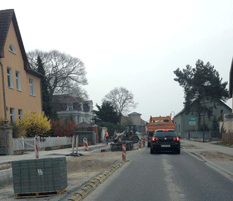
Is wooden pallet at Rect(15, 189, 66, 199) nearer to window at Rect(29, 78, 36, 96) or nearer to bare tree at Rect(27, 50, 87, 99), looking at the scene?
window at Rect(29, 78, 36, 96)

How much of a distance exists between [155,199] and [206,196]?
46.9 inches

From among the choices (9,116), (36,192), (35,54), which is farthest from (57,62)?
(36,192)

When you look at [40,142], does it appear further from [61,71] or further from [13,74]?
[61,71]

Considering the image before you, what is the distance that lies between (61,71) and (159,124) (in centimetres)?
2511

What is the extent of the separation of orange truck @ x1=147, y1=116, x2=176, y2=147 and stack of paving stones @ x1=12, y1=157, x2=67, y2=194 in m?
20.3

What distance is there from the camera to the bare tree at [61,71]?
4719 cm

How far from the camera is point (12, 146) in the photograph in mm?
18062

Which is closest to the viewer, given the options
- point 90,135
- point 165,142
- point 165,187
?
point 165,187

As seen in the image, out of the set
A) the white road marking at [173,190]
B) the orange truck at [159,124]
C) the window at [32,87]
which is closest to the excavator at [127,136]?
the orange truck at [159,124]

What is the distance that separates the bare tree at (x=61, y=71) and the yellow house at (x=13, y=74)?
20023mm

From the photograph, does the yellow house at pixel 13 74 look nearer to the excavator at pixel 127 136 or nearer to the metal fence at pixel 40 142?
the metal fence at pixel 40 142

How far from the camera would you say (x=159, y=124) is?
27.1 m

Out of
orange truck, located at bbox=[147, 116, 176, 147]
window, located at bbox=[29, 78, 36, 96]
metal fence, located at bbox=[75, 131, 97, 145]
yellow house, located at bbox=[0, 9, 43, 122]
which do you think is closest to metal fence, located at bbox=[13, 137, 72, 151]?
Answer: yellow house, located at bbox=[0, 9, 43, 122]

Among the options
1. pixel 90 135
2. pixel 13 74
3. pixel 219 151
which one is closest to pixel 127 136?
pixel 90 135
